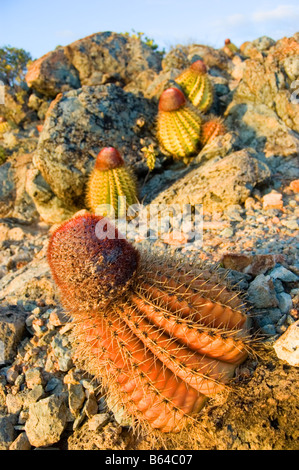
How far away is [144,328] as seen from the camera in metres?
1.98

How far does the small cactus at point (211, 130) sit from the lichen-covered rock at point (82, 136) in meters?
1.04

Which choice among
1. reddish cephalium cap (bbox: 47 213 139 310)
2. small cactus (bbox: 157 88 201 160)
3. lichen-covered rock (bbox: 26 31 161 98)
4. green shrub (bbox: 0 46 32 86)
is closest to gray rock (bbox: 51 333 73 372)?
reddish cephalium cap (bbox: 47 213 139 310)

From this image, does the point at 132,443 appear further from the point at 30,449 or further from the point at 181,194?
the point at 181,194

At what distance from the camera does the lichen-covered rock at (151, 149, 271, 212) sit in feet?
14.1

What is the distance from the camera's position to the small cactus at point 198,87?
662cm

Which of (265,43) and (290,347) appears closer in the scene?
(290,347)

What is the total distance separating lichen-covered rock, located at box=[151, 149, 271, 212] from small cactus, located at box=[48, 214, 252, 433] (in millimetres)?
2357

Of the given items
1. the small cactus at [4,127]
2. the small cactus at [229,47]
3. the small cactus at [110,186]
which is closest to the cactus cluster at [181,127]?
the small cactus at [110,186]

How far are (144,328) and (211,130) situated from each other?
434cm

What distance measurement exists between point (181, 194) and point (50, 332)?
2516mm

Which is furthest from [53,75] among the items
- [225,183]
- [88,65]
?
[225,183]

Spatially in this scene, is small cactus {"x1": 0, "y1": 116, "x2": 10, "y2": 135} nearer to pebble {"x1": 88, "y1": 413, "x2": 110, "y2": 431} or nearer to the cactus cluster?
the cactus cluster

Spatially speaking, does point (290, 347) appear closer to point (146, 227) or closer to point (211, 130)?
point (146, 227)

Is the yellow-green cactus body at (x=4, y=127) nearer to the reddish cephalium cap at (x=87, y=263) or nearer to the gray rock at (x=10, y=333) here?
the gray rock at (x=10, y=333)
